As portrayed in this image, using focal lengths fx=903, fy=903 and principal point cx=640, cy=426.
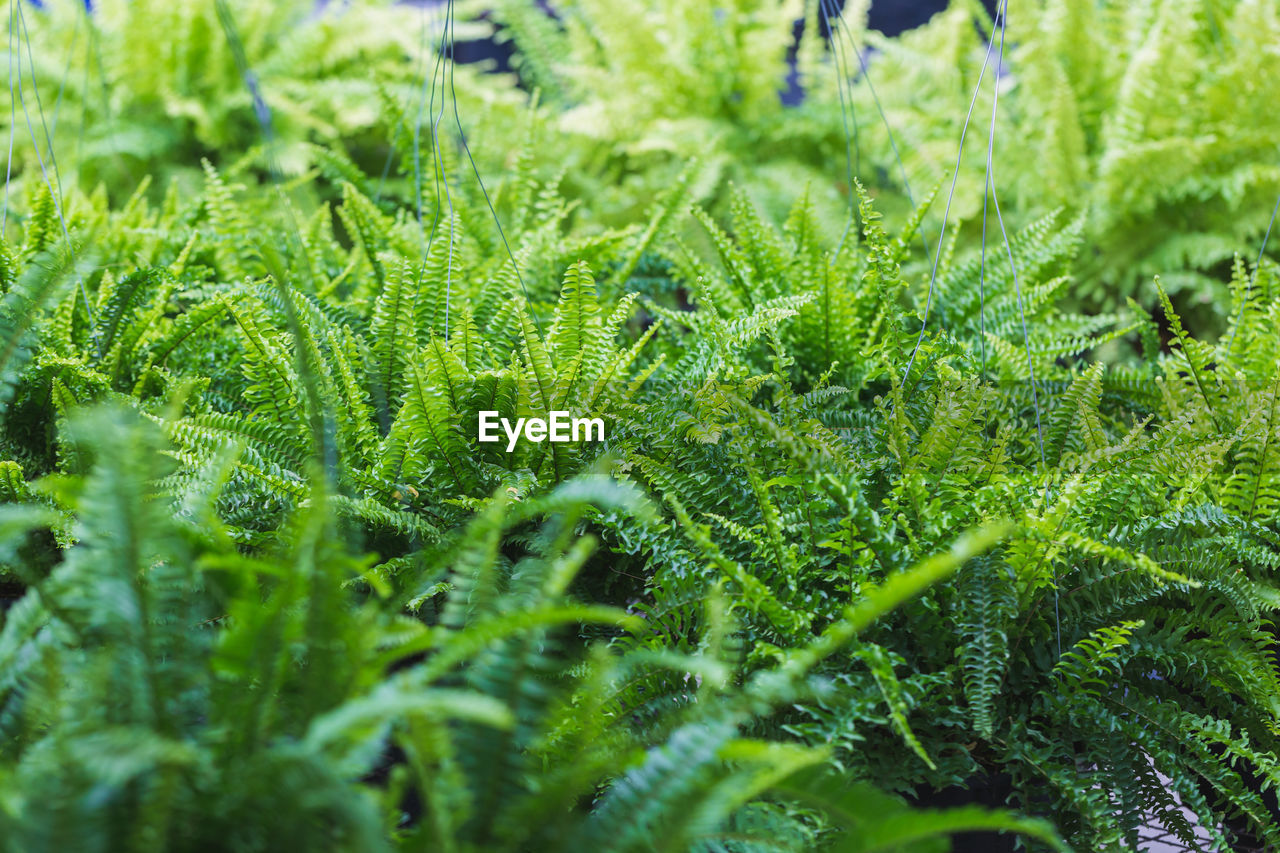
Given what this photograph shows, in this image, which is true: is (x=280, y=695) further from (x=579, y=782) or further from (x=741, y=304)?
(x=741, y=304)

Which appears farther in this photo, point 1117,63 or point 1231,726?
point 1117,63

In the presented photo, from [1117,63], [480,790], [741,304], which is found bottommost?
[480,790]

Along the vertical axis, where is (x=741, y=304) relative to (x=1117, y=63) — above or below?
below

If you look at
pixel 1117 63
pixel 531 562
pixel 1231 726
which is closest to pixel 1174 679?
pixel 1231 726

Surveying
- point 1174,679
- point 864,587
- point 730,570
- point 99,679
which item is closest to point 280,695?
point 99,679

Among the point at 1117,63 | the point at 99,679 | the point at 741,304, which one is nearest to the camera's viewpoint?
the point at 99,679

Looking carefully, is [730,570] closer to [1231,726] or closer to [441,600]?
[441,600]

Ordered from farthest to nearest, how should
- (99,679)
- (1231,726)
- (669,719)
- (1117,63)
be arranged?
1. (1117,63)
2. (1231,726)
3. (669,719)
4. (99,679)
